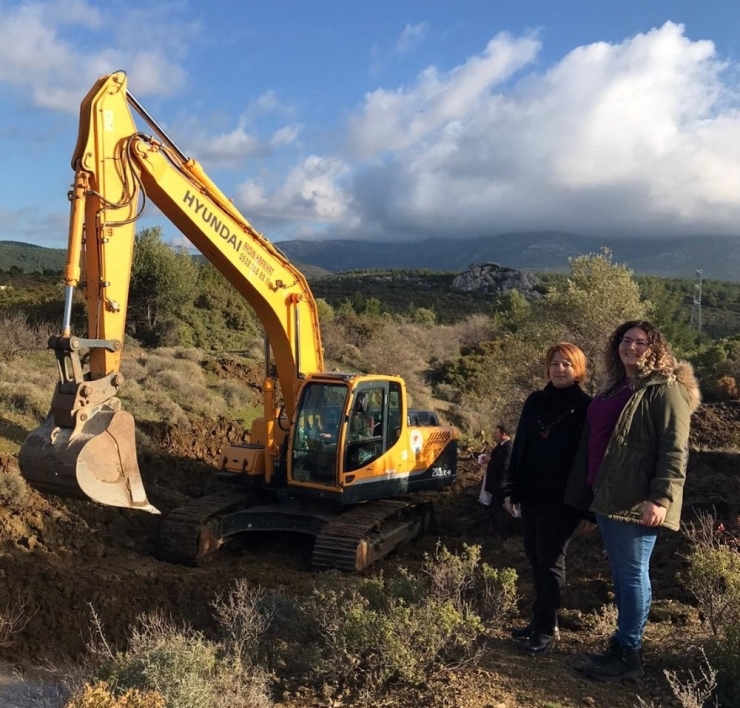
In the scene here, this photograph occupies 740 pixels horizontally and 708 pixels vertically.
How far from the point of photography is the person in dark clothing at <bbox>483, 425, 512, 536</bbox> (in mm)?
8586

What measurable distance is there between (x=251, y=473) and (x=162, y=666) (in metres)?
5.12

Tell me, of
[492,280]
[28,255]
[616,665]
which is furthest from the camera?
[28,255]

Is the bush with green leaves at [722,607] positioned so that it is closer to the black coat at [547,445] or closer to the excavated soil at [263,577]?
the excavated soil at [263,577]

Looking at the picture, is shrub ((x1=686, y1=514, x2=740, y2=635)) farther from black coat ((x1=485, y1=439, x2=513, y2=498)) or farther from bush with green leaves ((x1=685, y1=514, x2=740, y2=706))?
black coat ((x1=485, y1=439, x2=513, y2=498))

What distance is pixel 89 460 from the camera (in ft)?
16.4

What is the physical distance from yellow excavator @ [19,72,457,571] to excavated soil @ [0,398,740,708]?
0.53 meters

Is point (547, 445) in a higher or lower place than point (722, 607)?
higher

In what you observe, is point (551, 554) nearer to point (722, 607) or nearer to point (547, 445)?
point (547, 445)

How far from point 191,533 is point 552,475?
15.6 feet

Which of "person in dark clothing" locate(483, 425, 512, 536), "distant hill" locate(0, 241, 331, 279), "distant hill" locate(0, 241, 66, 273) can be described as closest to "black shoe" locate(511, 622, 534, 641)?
"person in dark clothing" locate(483, 425, 512, 536)

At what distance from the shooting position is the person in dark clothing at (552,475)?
4441 mm

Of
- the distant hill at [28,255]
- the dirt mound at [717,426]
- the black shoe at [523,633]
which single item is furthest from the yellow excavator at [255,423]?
the distant hill at [28,255]

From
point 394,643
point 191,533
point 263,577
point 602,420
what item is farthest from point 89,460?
point 602,420

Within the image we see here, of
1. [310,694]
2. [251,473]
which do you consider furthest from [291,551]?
[310,694]
